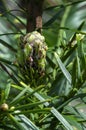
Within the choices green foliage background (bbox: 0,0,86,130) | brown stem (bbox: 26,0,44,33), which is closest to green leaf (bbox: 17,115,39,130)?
green foliage background (bbox: 0,0,86,130)

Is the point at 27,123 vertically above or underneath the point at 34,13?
underneath

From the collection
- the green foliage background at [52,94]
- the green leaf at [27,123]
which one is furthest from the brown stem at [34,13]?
the green leaf at [27,123]

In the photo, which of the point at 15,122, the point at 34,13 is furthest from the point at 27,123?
the point at 34,13

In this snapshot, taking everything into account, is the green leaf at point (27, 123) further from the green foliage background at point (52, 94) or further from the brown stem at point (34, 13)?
the brown stem at point (34, 13)

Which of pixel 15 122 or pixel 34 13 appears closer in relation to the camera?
pixel 15 122

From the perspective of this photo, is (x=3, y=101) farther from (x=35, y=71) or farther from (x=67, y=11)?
(x=67, y=11)

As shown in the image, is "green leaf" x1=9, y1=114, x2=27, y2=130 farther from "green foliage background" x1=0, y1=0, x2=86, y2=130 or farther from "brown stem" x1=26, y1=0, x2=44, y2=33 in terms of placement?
"brown stem" x1=26, y1=0, x2=44, y2=33

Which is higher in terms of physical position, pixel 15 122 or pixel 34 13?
pixel 34 13

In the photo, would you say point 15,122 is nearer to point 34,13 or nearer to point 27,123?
point 27,123

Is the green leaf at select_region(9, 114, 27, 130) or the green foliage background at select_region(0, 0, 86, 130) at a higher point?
the green foliage background at select_region(0, 0, 86, 130)

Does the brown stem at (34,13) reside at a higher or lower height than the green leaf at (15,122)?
higher
